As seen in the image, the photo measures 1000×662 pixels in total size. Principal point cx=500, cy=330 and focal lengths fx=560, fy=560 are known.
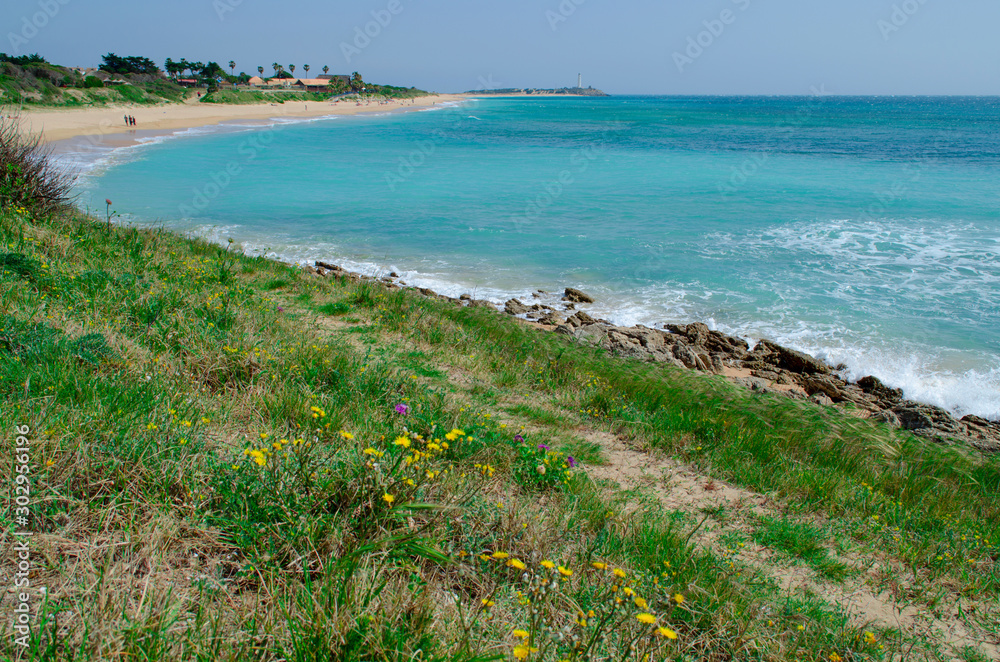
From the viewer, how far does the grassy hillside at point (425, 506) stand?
2328 mm

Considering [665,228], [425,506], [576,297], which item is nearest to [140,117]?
[665,228]

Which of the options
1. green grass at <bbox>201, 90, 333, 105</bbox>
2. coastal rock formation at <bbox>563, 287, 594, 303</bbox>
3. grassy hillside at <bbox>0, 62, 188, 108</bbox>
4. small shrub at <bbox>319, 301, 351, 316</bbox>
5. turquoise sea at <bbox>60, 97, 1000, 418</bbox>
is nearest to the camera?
small shrub at <bbox>319, 301, 351, 316</bbox>

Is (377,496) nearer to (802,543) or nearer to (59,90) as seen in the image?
(802,543)

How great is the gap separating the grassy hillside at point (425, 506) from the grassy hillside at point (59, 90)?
52194 millimetres

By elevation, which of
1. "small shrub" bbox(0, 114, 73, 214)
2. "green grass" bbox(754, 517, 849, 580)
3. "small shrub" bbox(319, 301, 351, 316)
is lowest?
"green grass" bbox(754, 517, 849, 580)

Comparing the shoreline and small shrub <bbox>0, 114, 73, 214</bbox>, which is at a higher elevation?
small shrub <bbox>0, 114, 73, 214</bbox>

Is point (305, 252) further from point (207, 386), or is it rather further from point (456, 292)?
point (207, 386)

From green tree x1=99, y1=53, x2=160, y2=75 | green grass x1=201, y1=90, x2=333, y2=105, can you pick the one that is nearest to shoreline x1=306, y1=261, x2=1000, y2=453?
green grass x1=201, y1=90, x2=333, y2=105

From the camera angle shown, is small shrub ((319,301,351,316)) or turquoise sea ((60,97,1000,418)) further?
turquoise sea ((60,97,1000,418))

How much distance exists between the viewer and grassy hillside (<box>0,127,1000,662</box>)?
7.64 feet

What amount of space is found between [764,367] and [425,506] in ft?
30.5

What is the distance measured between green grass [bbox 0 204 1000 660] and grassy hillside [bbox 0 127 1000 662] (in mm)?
20

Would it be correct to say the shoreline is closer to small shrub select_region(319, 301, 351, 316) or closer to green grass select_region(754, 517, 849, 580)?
small shrub select_region(319, 301, 351, 316)

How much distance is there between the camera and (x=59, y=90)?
173 ft
